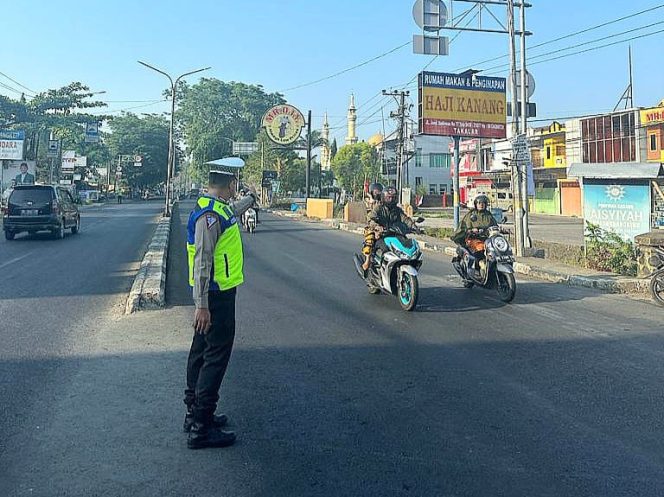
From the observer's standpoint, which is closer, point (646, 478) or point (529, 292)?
point (646, 478)

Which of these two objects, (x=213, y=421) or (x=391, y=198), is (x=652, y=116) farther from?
(x=213, y=421)

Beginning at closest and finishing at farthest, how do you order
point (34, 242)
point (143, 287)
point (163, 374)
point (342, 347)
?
point (163, 374), point (342, 347), point (143, 287), point (34, 242)

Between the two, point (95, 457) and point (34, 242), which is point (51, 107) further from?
point (95, 457)

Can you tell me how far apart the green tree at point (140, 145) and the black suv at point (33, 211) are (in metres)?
78.3

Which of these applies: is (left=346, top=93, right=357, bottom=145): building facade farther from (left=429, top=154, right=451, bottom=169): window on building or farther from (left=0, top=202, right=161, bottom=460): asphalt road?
(left=0, top=202, right=161, bottom=460): asphalt road

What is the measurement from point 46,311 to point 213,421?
17.5 feet

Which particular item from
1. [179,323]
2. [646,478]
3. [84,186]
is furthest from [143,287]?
[84,186]

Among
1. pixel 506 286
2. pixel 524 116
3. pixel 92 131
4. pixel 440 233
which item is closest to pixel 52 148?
pixel 92 131

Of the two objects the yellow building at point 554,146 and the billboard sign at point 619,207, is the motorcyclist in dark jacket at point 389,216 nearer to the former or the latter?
the billboard sign at point 619,207

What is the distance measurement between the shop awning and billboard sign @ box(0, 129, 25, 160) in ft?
163

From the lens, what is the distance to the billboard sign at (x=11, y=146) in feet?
170

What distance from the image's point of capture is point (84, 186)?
8388 centimetres

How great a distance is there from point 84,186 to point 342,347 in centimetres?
8481

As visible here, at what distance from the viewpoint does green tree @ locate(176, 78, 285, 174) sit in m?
94.2
